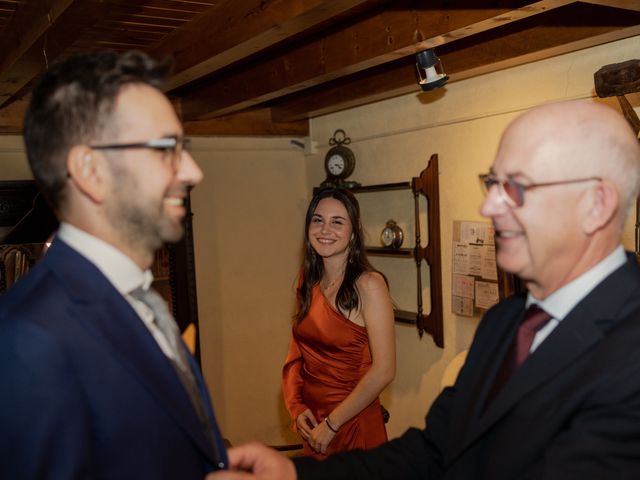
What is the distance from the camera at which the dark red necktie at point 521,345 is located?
1.35 m

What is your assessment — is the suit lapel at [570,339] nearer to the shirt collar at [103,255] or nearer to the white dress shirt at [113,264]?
the white dress shirt at [113,264]

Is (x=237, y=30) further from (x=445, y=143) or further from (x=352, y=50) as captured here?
(x=445, y=143)

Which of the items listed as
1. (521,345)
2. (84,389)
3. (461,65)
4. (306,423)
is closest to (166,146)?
(84,389)

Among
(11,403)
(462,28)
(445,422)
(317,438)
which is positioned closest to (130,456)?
(11,403)

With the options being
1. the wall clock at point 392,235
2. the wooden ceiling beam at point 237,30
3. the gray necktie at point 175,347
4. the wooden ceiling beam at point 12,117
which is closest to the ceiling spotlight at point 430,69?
the wooden ceiling beam at point 237,30

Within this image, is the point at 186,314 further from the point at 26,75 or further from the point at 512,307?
the point at 512,307

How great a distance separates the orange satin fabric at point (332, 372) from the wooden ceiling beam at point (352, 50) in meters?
1.23

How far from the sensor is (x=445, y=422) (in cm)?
162

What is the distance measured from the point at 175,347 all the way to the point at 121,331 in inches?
7.2

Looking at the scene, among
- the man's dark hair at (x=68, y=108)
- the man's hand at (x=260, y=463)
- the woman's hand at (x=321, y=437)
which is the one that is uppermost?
the man's dark hair at (x=68, y=108)

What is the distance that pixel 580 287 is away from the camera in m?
1.30

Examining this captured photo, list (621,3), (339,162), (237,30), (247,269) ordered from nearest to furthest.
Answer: (621,3) < (237,30) < (339,162) < (247,269)

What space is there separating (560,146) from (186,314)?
375 centimetres

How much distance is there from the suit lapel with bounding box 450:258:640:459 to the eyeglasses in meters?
0.80
